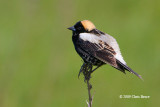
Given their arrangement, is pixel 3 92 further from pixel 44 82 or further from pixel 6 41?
pixel 6 41

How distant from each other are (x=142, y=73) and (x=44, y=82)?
132cm

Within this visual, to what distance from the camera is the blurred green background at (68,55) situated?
5750 millimetres

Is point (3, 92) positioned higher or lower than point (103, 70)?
lower

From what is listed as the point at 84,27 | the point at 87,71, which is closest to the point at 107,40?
the point at 84,27

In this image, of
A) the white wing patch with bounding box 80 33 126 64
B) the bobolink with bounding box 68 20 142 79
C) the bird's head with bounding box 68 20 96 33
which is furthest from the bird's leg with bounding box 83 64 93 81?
the bird's head with bounding box 68 20 96 33

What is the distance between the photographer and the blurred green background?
226 inches

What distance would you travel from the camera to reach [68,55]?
7.09m

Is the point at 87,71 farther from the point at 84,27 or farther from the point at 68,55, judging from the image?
the point at 68,55

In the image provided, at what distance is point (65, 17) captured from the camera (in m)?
6.02

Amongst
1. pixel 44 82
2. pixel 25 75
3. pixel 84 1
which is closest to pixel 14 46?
pixel 25 75

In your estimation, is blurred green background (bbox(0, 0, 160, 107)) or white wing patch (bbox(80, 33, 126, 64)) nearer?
white wing patch (bbox(80, 33, 126, 64))

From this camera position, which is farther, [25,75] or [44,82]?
[25,75]

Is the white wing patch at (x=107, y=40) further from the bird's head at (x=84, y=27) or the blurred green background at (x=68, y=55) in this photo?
the blurred green background at (x=68, y=55)

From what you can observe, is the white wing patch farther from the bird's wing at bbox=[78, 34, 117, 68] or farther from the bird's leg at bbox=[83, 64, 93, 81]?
the bird's leg at bbox=[83, 64, 93, 81]
